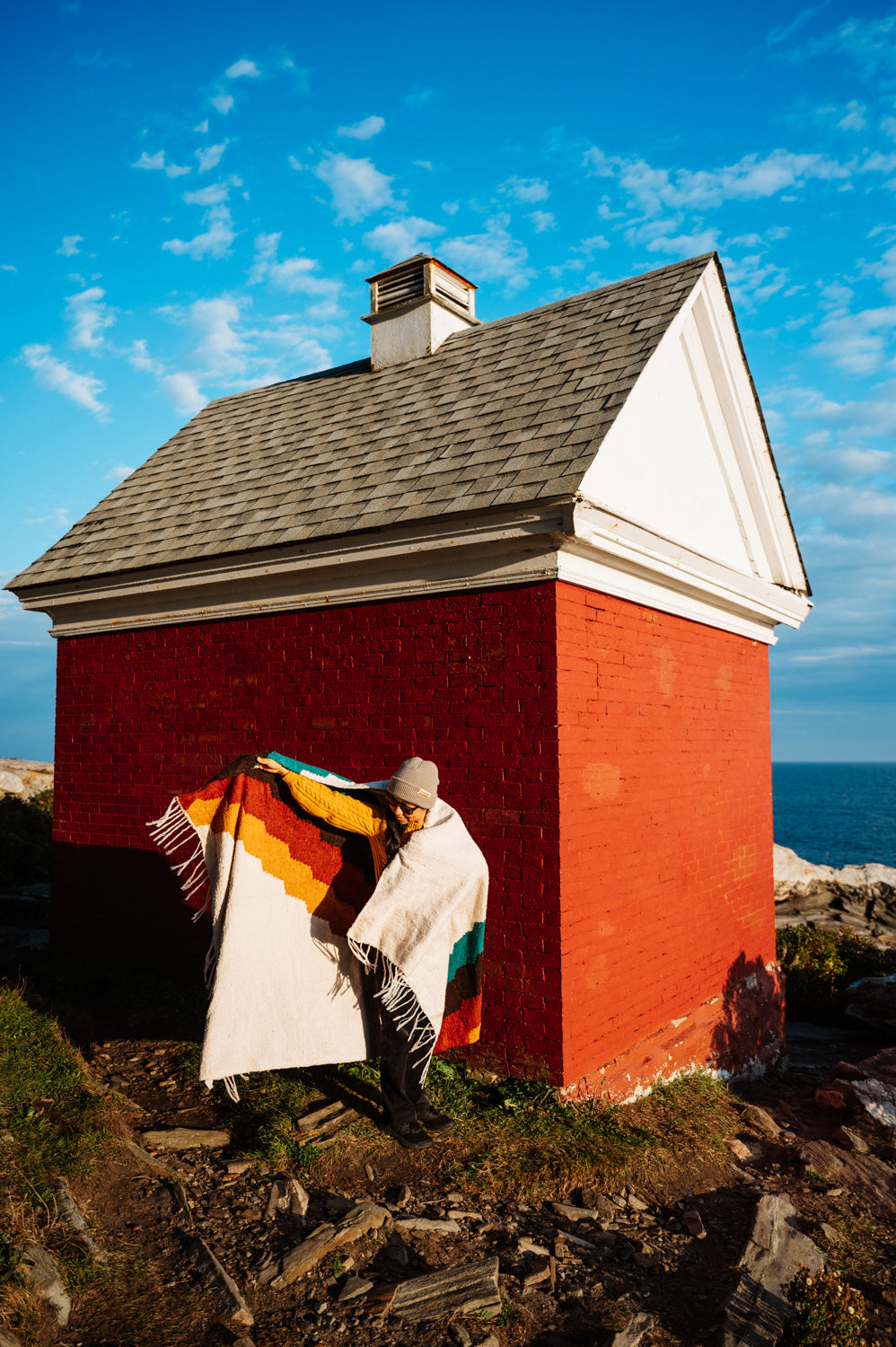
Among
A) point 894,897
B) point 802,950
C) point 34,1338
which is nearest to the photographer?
point 34,1338

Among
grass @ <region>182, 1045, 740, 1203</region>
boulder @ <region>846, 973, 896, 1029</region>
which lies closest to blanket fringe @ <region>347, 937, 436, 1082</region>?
grass @ <region>182, 1045, 740, 1203</region>

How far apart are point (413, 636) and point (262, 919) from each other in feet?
7.95

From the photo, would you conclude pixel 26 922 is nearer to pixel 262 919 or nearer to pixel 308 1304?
pixel 262 919

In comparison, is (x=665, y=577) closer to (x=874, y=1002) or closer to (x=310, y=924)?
(x=310, y=924)

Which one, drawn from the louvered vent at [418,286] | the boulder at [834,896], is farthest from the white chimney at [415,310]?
the boulder at [834,896]

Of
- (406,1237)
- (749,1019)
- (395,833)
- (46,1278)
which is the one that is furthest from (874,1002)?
(46,1278)

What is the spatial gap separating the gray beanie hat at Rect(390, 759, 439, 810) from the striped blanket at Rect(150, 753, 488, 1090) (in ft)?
0.63

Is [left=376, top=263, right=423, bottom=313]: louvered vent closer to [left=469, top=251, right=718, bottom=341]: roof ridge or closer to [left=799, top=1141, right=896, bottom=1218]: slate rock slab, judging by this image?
[left=469, top=251, right=718, bottom=341]: roof ridge

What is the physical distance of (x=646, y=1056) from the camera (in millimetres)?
6629

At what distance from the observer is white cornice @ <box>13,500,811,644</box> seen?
5.71m

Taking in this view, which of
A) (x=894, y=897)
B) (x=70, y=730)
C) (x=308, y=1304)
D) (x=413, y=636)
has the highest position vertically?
(x=413, y=636)

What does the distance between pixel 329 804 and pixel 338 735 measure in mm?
1997

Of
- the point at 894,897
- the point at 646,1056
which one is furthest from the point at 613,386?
the point at 894,897

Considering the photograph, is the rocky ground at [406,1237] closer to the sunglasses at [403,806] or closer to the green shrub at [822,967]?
the sunglasses at [403,806]
